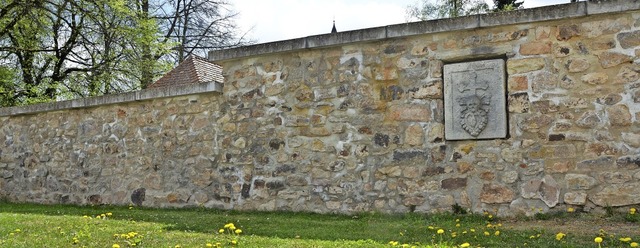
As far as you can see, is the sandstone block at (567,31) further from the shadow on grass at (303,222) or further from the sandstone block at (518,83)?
the shadow on grass at (303,222)

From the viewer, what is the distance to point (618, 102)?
19.3 feet

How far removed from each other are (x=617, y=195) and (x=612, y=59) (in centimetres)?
137

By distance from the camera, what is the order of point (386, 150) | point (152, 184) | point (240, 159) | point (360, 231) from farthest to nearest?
point (152, 184), point (240, 159), point (386, 150), point (360, 231)

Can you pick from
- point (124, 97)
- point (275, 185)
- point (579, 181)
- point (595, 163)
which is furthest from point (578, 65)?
point (124, 97)

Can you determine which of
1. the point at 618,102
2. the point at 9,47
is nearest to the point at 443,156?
the point at 618,102

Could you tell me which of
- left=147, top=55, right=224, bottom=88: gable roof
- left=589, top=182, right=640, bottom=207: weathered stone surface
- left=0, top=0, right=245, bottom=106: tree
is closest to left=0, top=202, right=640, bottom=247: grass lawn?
left=589, top=182, right=640, bottom=207: weathered stone surface

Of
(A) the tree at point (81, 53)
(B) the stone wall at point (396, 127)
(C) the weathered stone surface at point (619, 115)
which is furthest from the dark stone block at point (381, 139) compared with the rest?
(A) the tree at point (81, 53)

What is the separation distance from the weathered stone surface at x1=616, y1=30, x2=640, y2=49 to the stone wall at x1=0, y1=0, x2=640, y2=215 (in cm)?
1

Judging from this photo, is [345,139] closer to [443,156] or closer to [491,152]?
[443,156]

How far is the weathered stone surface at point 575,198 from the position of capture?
19.4 ft

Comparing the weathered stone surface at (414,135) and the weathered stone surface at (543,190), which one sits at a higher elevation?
the weathered stone surface at (414,135)

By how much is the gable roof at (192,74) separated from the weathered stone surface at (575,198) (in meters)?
8.53

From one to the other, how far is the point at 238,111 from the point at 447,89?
2.99 m

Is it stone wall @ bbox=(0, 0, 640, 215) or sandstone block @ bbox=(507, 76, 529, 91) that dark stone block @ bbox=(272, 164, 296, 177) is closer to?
stone wall @ bbox=(0, 0, 640, 215)
